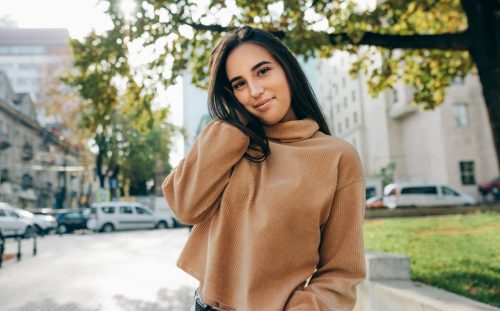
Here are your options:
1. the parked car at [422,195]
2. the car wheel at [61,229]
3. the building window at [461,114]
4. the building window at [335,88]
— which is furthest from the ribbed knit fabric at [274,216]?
the building window at [335,88]


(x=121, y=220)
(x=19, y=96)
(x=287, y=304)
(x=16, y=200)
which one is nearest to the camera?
(x=287, y=304)

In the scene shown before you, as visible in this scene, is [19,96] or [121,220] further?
[19,96]

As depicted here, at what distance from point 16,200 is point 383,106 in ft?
107

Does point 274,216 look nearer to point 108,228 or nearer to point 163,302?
point 163,302

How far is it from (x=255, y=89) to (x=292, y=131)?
21 centimetres

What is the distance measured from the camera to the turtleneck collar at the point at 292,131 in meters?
1.75

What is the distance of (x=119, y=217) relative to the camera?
92.7 feet

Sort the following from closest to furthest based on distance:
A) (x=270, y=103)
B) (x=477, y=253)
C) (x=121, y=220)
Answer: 1. (x=270, y=103)
2. (x=477, y=253)
3. (x=121, y=220)

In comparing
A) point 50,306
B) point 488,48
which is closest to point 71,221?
point 50,306

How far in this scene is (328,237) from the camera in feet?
5.29

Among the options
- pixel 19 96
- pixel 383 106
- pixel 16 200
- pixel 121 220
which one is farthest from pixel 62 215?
pixel 383 106

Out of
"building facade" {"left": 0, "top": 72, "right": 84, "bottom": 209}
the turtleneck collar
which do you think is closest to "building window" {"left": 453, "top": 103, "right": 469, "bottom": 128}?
"building facade" {"left": 0, "top": 72, "right": 84, "bottom": 209}

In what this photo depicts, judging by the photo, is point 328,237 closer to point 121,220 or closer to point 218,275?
point 218,275

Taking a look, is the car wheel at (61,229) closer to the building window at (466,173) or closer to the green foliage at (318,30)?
the green foliage at (318,30)
